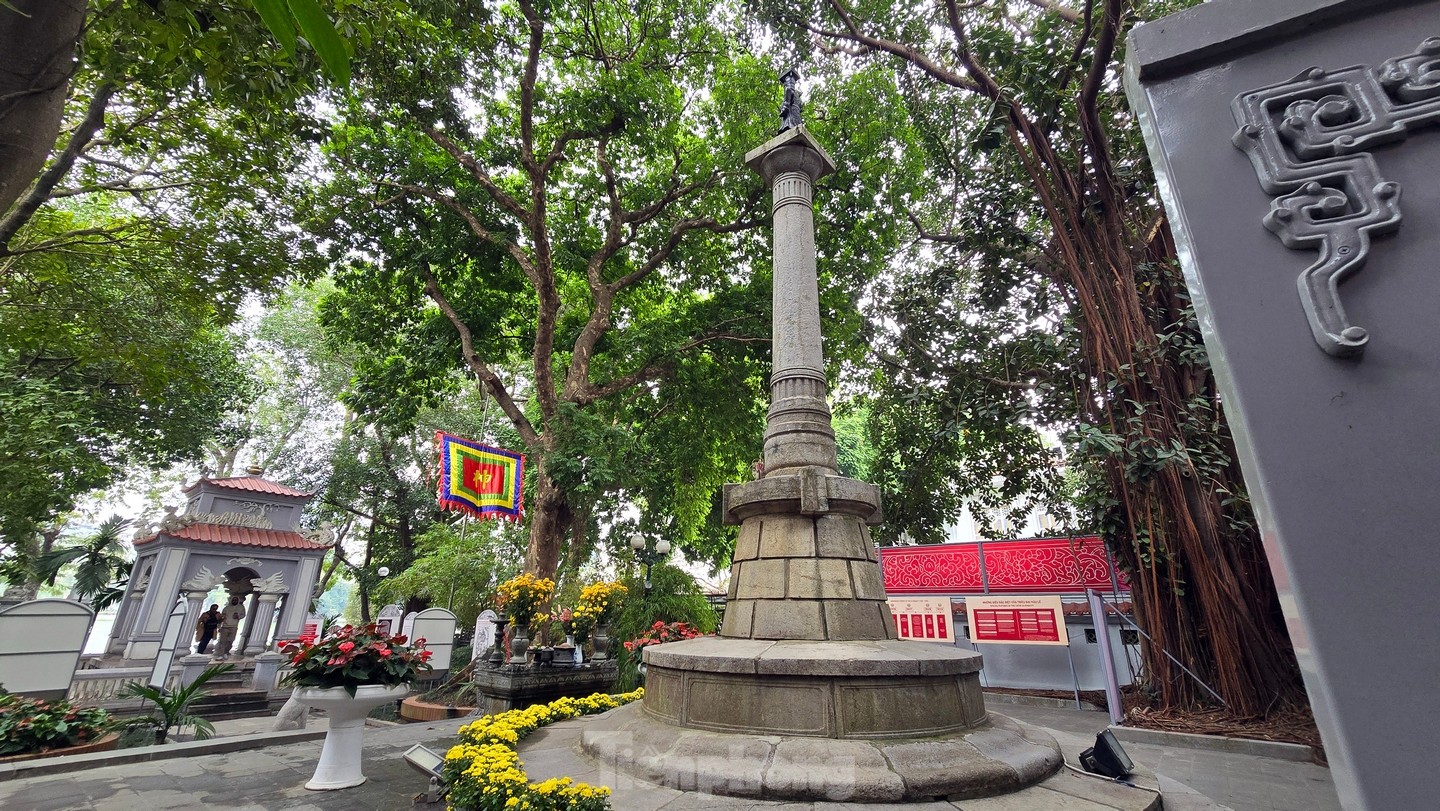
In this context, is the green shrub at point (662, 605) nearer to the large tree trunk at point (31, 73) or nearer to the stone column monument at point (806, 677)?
the stone column monument at point (806, 677)

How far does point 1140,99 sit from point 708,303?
39.1 ft

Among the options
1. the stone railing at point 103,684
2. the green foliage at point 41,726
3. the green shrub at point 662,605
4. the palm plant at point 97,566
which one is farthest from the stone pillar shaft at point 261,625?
the green foliage at point 41,726

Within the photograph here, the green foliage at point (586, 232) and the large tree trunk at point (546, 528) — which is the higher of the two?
the green foliage at point (586, 232)

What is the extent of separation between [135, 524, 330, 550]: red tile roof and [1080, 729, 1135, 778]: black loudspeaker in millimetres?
19894

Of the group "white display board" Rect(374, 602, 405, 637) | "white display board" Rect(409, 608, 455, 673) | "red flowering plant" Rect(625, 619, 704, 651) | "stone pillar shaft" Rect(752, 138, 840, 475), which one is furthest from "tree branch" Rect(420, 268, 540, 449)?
"stone pillar shaft" Rect(752, 138, 840, 475)

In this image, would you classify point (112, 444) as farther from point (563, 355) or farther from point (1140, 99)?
point (1140, 99)

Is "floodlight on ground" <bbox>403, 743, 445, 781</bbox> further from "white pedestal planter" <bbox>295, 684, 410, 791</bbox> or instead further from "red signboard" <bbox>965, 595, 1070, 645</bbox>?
"red signboard" <bbox>965, 595, 1070, 645</bbox>

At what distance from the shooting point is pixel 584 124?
11.7m

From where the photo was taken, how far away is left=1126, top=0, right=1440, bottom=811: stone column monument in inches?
42.4

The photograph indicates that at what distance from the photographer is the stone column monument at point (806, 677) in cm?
382

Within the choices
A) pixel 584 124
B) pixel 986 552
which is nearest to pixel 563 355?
pixel 584 124

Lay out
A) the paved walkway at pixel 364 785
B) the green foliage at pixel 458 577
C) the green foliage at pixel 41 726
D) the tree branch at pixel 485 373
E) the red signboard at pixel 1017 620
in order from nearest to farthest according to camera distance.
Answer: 1. the paved walkway at pixel 364 785
2. the green foliage at pixel 41 726
3. the red signboard at pixel 1017 620
4. the tree branch at pixel 485 373
5. the green foliage at pixel 458 577

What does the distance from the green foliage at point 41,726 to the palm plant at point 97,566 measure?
14.1 m

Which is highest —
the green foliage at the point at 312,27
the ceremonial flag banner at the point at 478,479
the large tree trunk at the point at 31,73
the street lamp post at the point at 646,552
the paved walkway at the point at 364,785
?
the ceremonial flag banner at the point at 478,479
